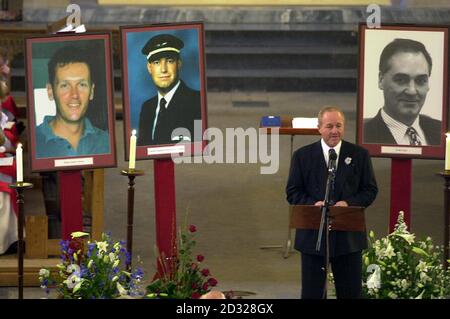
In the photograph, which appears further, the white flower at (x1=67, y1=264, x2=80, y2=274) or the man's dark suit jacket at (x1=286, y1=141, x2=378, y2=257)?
the man's dark suit jacket at (x1=286, y1=141, x2=378, y2=257)

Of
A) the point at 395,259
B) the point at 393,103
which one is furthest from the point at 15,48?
the point at 395,259

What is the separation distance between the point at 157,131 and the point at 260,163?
5.57 meters

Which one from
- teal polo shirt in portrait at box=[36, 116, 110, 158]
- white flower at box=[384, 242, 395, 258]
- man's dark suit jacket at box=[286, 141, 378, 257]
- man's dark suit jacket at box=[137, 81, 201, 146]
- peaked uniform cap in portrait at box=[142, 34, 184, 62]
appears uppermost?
peaked uniform cap in portrait at box=[142, 34, 184, 62]

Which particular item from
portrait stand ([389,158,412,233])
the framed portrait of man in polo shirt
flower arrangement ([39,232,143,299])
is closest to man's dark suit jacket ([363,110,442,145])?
portrait stand ([389,158,412,233])

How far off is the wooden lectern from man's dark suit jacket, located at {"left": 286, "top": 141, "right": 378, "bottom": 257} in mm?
205

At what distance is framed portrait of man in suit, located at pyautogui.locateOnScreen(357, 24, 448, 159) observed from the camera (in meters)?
10.2

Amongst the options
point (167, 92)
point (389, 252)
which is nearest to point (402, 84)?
point (167, 92)

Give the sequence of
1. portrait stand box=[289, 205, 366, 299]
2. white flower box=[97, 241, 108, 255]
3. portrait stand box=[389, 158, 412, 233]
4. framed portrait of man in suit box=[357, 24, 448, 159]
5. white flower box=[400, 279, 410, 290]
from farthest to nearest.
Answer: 1. portrait stand box=[389, 158, 412, 233]
2. framed portrait of man in suit box=[357, 24, 448, 159]
3. portrait stand box=[289, 205, 366, 299]
4. white flower box=[97, 241, 108, 255]
5. white flower box=[400, 279, 410, 290]

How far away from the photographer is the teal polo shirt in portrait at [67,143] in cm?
1002

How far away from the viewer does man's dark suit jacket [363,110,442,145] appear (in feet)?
33.5

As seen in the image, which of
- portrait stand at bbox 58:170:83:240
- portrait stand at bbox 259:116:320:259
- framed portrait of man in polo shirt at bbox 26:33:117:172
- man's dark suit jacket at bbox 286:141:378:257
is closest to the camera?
man's dark suit jacket at bbox 286:141:378:257

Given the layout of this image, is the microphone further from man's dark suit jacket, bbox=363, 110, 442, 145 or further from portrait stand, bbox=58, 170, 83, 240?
portrait stand, bbox=58, 170, 83, 240

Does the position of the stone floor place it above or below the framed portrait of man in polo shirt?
below

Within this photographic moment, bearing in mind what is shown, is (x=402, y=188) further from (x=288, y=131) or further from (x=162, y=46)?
(x=162, y=46)
